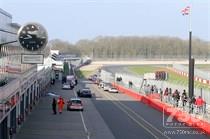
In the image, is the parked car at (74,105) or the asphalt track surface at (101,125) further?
the parked car at (74,105)

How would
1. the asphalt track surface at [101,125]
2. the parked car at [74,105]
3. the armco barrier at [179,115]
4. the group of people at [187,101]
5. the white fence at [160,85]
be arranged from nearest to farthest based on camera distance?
the asphalt track surface at [101,125] < the armco barrier at [179,115] < the group of people at [187,101] < the white fence at [160,85] < the parked car at [74,105]

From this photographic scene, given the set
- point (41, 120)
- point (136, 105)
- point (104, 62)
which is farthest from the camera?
point (104, 62)

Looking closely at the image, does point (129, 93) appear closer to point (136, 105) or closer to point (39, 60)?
point (136, 105)

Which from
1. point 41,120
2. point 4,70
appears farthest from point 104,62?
point 4,70

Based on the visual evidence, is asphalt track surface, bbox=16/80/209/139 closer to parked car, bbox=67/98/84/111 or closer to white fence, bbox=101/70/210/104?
parked car, bbox=67/98/84/111

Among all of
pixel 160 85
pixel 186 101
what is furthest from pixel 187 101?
pixel 160 85

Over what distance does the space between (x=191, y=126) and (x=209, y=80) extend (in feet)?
129

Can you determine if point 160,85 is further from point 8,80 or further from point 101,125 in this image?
point 8,80

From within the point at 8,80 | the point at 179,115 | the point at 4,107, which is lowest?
the point at 179,115

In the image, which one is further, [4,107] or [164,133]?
[164,133]

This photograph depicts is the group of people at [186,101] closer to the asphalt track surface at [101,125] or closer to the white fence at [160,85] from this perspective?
the white fence at [160,85]

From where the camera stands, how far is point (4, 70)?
2689cm

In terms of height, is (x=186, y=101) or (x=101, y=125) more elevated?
(x=186, y=101)

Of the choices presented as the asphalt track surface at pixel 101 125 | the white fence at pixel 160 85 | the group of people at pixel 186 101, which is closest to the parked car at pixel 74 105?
the asphalt track surface at pixel 101 125
